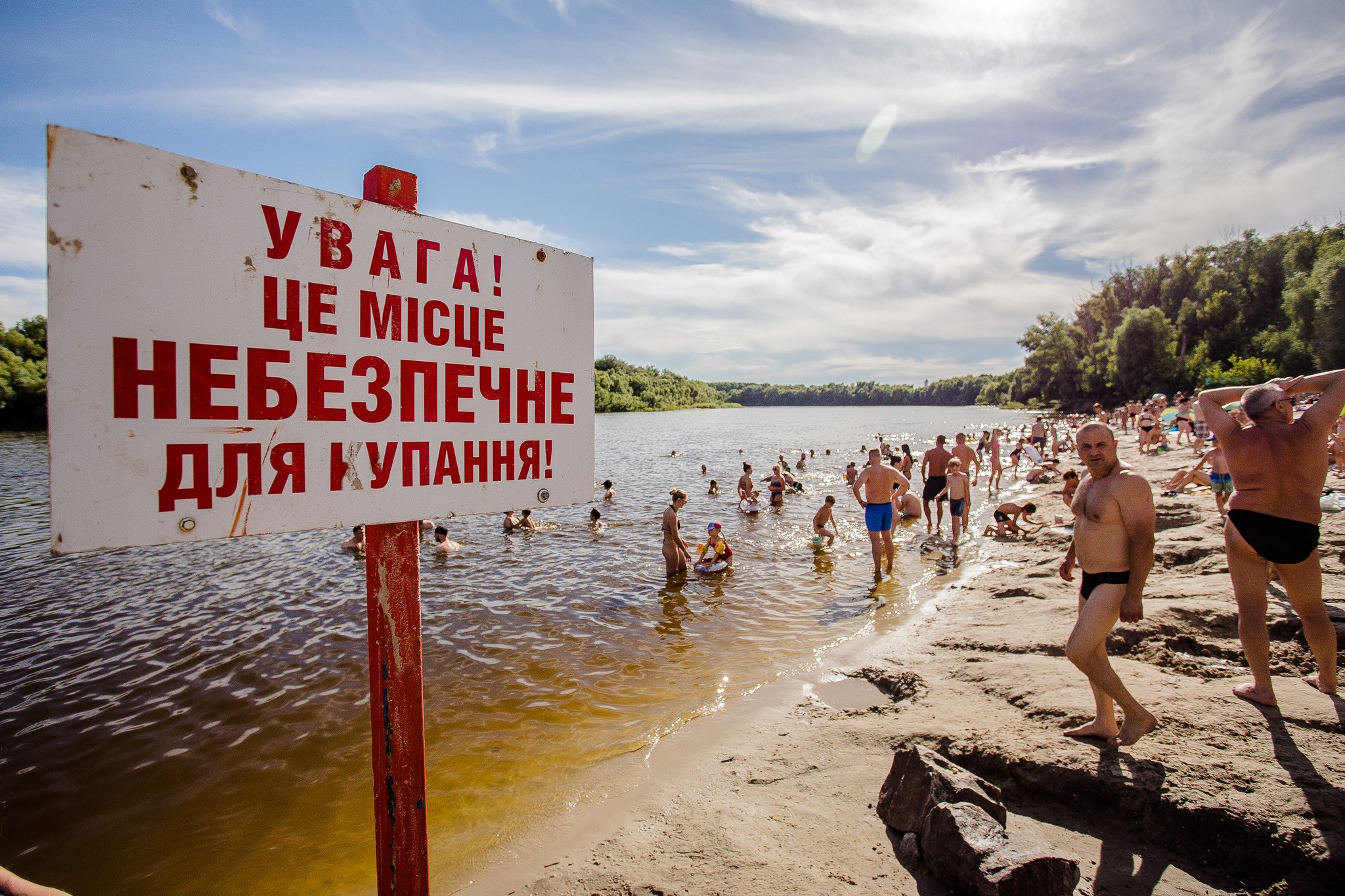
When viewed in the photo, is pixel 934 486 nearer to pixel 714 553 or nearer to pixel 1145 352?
pixel 714 553

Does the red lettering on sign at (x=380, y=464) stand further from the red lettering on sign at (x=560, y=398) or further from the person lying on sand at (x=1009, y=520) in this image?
the person lying on sand at (x=1009, y=520)

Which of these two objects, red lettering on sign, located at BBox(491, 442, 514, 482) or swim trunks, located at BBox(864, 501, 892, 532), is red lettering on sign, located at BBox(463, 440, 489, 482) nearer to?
red lettering on sign, located at BBox(491, 442, 514, 482)

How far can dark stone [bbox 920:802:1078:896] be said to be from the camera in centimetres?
238

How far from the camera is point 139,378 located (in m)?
1.52

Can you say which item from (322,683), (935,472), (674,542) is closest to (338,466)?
(322,683)

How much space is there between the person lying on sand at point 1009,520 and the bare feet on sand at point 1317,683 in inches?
324

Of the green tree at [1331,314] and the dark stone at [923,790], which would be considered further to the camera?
the green tree at [1331,314]

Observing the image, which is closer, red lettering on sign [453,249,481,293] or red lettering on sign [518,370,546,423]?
red lettering on sign [453,249,481,293]

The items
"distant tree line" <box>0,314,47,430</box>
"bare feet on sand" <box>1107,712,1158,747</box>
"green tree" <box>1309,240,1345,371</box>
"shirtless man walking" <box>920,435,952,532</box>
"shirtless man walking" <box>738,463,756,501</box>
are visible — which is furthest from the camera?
"distant tree line" <box>0,314,47,430</box>

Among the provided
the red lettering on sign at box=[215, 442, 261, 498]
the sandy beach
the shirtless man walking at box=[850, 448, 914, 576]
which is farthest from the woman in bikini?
the red lettering on sign at box=[215, 442, 261, 498]

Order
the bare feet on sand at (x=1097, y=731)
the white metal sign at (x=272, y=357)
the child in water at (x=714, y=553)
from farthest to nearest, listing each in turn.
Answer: the child in water at (x=714, y=553) → the bare feet on sand at (x=1097, y=731) → the white metal sign at (x=272, y=357)

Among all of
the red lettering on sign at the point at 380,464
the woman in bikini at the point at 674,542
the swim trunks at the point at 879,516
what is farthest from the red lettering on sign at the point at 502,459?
the swim trunks at the point at 879,516

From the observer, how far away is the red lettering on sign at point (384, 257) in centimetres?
182

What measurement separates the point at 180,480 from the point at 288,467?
240 mm
